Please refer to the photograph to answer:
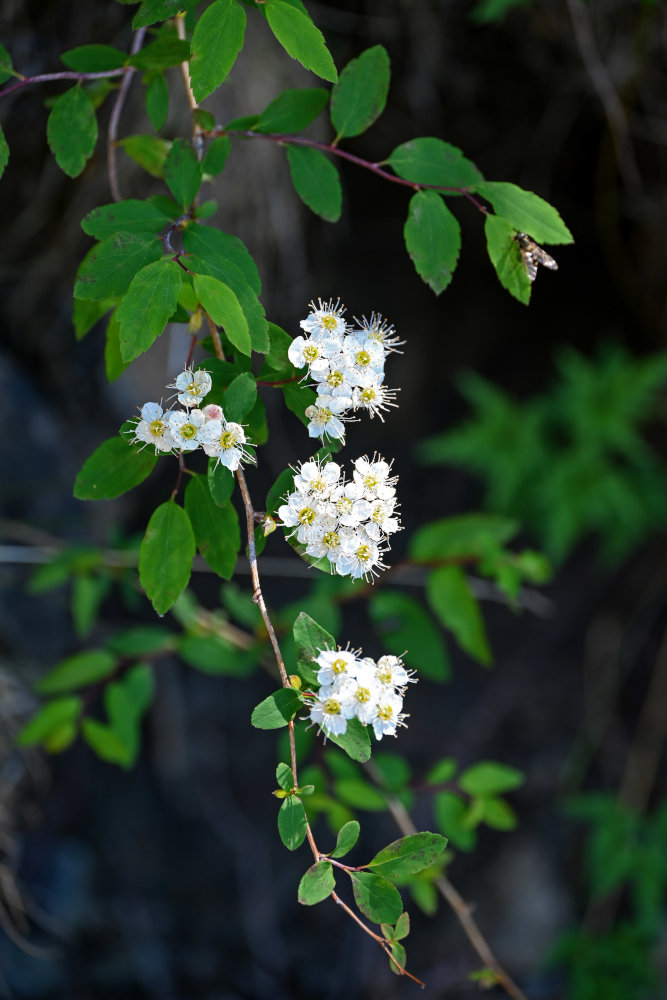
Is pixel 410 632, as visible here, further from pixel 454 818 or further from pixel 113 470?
pixel 113 470

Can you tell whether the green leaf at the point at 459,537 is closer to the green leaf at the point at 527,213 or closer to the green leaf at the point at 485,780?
the green leaf at the point at 485,780

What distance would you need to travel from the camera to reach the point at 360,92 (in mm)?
911

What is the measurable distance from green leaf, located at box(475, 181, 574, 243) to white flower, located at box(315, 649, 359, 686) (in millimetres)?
490

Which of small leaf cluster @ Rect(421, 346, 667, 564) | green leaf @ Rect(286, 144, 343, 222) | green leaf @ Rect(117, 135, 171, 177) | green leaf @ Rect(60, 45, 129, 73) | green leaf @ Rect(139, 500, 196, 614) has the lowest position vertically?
green leaf @ Rect(139, 500, 196, 614)

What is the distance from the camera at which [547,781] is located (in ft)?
9.44

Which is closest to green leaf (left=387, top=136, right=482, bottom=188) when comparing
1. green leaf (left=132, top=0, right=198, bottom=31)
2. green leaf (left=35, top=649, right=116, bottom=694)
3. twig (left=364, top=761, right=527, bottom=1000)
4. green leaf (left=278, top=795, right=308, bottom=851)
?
green leaf (left=132, top=0, right=198, bottom=31)

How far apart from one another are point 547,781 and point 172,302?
2700mm

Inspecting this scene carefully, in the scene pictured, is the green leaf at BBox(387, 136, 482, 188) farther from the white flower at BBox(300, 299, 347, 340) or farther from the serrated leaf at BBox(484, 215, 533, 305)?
the white flower at BBox(300, 299, 347, 340)

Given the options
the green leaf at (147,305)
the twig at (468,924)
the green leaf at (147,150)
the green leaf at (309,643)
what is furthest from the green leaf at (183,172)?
the twig at (468,924)

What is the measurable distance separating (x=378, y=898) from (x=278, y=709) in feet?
0.68

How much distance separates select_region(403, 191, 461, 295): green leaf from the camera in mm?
821

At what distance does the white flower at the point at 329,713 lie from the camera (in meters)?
0.73

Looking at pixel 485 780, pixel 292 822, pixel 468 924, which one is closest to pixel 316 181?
pixel 292 822

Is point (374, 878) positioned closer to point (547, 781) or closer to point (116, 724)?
point (116, 724)
